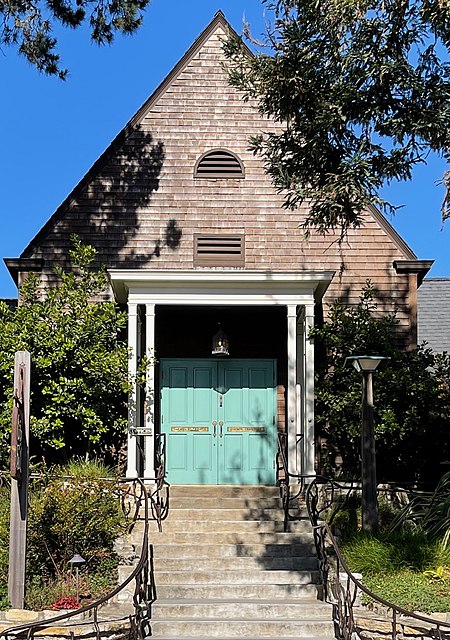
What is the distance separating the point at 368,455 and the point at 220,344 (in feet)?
12.5

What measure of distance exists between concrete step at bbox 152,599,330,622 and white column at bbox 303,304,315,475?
11.7ft

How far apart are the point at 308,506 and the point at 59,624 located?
363 centimetres

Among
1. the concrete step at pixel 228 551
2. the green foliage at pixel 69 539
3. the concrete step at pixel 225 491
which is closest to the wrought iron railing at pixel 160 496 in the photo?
the concrete step at pixel 225 491

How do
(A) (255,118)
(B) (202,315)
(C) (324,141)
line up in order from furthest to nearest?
(A) (255,118) < (B) (202,315) < (C) (324,141)

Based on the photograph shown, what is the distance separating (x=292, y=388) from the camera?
41.5ft

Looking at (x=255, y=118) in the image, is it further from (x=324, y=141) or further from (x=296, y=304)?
(x=324, y=141)

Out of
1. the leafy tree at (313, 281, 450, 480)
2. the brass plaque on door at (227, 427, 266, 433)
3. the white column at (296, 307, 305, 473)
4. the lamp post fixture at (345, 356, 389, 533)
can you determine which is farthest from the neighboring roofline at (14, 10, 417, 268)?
the lamp post fixture at (345, 356, 389, 533)

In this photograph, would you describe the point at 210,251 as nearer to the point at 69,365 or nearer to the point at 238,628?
the point at 69,365

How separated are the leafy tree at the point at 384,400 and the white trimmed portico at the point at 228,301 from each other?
62 cm

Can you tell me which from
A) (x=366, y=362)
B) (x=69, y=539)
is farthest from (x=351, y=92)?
(x=69, y=539)

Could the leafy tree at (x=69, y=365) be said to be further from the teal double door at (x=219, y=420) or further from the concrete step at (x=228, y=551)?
the concrete step at (x=228, y=551)

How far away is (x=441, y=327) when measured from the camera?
66.7 feet

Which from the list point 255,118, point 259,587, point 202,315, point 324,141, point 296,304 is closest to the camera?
point 259,587

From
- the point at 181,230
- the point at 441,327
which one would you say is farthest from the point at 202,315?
the point at 441,327
